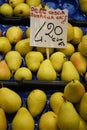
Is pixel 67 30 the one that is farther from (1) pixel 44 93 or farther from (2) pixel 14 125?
(2) pixel 14 125

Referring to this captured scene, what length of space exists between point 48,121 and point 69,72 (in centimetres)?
23

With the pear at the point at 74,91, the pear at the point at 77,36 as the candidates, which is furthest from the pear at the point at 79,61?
the pear at the point at 74,91

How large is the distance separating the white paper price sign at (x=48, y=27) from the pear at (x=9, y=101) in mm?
241

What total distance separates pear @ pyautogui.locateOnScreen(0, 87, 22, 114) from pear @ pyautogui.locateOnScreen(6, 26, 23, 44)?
316 millimetres

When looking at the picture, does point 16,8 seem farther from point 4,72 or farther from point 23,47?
point 4,72

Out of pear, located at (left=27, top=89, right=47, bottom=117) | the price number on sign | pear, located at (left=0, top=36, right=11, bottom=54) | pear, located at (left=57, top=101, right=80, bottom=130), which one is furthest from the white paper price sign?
pear, located at (left=57, top=101, right=80, bottom=130)

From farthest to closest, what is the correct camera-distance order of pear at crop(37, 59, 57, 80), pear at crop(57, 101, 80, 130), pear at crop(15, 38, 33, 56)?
1. pear at crop(15, 38, 33, 56)
2. pear at crop(37, 59, 57, 80)
3. pear at crop(57, 101, 80, 130)

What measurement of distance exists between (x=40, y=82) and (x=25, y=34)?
1.07 feet

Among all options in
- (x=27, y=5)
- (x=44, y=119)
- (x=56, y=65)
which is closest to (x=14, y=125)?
(x=44, y=119)

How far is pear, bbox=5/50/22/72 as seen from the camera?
3.51 ft

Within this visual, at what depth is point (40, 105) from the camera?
3.03ft

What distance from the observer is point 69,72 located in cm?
102

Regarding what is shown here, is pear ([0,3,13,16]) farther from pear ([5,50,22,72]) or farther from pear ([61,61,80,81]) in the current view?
pear ([61,61,80,81])

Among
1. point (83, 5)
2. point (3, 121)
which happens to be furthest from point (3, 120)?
point (83, 5)
